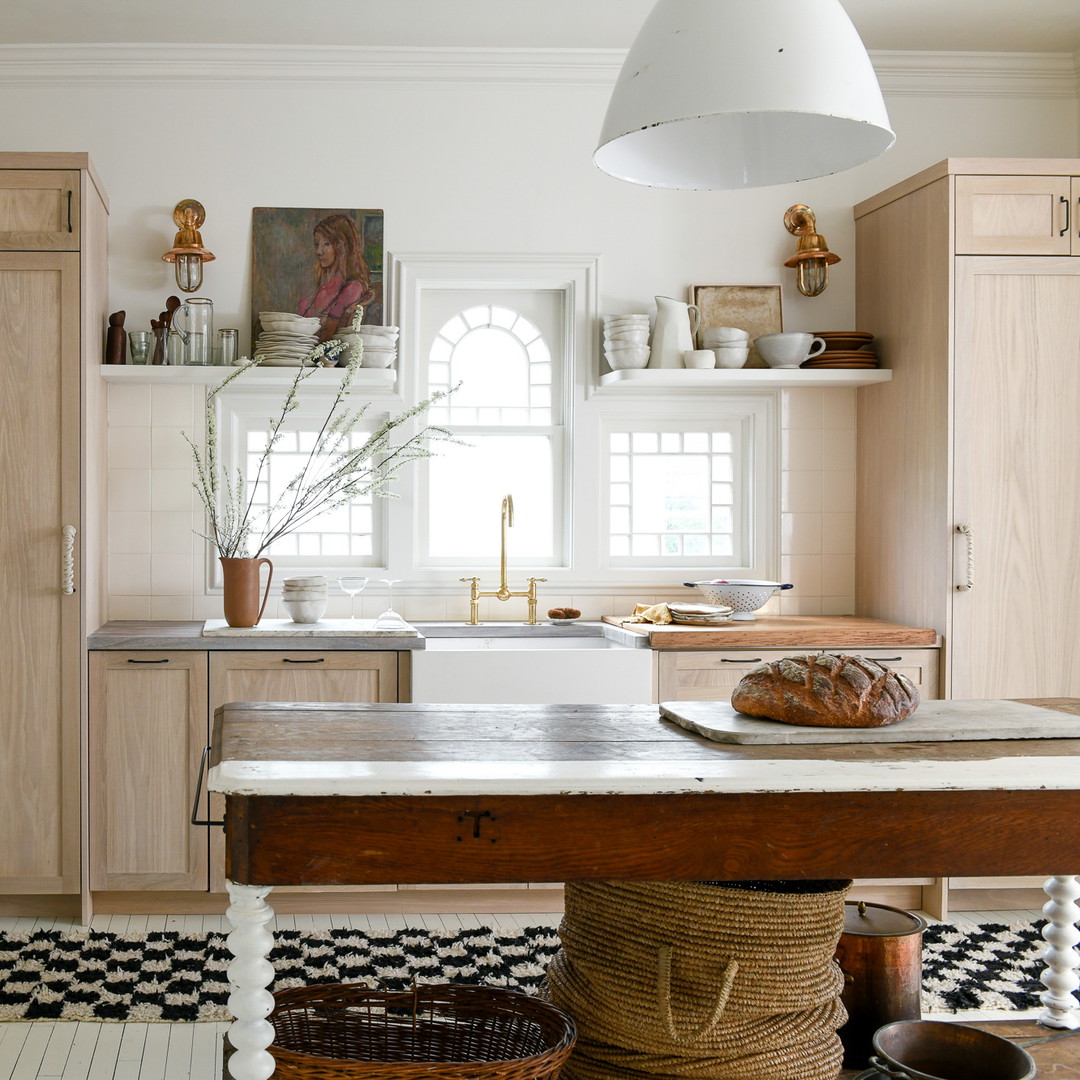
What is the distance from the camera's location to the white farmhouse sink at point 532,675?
3.91 meters

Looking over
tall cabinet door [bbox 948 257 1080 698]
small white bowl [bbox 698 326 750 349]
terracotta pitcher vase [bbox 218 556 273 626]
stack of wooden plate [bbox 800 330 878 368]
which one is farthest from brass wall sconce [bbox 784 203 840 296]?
terracotta pitcher vase [bbox 218 556 273 626]

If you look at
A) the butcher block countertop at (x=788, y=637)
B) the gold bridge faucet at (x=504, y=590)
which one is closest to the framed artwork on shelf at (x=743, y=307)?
the gold bridge faucet at (x=504, y=590)

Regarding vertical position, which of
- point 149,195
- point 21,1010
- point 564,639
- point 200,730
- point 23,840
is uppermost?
point 149,195

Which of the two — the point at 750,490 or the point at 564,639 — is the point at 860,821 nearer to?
the point at 564,639

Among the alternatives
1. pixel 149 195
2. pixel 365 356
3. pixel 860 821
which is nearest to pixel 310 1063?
pixel 860 821

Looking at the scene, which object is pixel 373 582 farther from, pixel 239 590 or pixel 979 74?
pixel 979 74

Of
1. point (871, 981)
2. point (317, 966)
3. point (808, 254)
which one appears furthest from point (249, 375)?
point (871, 981)

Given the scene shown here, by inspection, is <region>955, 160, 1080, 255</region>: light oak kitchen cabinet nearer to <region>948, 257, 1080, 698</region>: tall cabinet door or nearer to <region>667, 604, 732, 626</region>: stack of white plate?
<region>948, 257, 1080, 698</region>: tall cabinet door

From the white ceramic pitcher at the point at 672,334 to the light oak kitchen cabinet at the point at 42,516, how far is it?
208 centimetres

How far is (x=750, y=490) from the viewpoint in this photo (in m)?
4.79

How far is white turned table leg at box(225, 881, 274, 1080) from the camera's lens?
68.9 inches

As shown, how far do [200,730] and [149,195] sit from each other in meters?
2.10

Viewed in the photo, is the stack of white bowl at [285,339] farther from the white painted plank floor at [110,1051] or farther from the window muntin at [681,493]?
the white painted plank floor at [110,1051]

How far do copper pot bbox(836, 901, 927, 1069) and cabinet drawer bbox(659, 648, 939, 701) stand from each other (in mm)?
1661
